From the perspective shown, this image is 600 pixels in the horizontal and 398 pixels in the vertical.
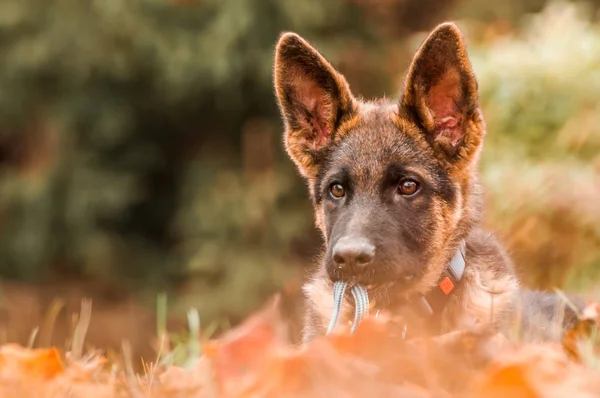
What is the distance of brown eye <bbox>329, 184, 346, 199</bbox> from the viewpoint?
14.5 ft

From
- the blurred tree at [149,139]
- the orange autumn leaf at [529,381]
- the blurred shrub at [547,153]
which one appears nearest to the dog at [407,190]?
the orange autumn leaf at [529,381]

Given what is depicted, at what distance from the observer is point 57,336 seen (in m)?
13.4

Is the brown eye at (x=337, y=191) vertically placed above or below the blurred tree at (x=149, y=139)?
above

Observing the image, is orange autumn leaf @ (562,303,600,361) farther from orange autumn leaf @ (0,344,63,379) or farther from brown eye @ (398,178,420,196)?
orange autumn leaf @ (0,344,63,379)

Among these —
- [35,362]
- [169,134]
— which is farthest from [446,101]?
[169,134]

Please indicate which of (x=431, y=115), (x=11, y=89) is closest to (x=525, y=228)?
(x=431, y=115)

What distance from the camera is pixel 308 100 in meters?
4.73

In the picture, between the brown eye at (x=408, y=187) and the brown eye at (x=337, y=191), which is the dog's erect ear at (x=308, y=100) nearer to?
the brown eye at (x=337, y=191)

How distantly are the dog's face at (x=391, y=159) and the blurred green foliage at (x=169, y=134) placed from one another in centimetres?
813

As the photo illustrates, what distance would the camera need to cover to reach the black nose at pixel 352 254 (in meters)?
3.86

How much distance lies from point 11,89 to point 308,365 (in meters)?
13.2

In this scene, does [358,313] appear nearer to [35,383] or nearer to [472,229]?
[472,229]

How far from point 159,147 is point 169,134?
0.27m

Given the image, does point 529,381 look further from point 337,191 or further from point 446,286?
point 337,191
